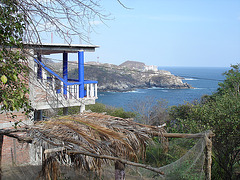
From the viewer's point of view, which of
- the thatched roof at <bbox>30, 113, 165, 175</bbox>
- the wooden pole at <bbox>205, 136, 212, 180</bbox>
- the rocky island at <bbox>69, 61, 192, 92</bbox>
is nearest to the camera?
the thatched roof at <bbox>30, 113, 165, 175</bbox>

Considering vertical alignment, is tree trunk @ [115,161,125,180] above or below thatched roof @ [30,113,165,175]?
below

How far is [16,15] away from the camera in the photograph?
12.1 ft

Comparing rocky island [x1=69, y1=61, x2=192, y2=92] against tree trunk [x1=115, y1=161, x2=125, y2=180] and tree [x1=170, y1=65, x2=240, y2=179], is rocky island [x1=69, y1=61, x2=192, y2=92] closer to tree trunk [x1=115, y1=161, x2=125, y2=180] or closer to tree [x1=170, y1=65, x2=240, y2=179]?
tree [x1=170, y1=65, x2=240, y2=179]

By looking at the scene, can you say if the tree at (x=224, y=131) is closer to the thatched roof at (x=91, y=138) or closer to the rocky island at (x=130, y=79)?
the thatched roof at (x=91, y=138)

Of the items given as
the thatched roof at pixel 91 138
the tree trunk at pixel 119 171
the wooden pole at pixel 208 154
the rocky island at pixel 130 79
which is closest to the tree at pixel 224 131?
the wooden pole at pixel 208 154

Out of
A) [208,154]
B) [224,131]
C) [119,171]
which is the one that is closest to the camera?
[119,171]

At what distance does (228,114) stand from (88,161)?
4.36 metres

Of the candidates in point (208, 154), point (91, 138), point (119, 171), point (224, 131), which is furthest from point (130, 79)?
point (91, 138)

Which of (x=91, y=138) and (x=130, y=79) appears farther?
(x=130, y=79)

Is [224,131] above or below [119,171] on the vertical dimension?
above

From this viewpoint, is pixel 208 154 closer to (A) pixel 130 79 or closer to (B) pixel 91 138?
(B) pixel 91 138

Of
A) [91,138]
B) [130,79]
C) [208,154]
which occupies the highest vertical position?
[91,138]

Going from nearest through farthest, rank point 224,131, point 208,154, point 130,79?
point 208,154 < point 224,131 < point 130,79

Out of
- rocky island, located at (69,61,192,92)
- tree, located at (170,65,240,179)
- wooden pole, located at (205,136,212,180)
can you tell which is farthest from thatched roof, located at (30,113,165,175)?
rocky island, located at (69,61,192,92)
